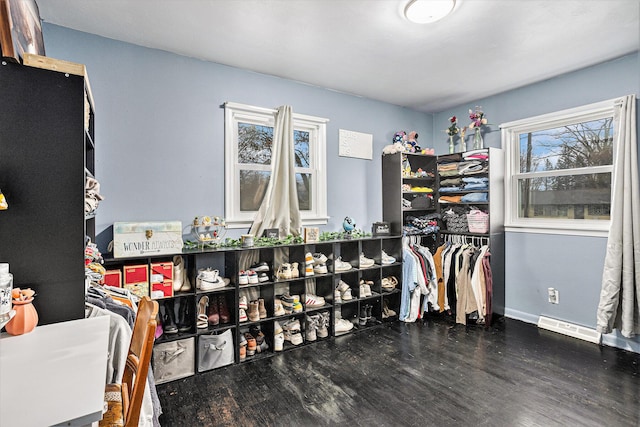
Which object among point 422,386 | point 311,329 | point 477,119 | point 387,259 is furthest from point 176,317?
point 477,119

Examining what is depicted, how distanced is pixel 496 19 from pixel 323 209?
7.17 feet

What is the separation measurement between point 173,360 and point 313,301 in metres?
1.25

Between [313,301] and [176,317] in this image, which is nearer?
[176,317]

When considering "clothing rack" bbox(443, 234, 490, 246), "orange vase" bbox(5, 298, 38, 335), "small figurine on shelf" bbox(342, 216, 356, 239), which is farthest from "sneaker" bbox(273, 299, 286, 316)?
"clothing rack" bbox(443, 234, 490, 246)

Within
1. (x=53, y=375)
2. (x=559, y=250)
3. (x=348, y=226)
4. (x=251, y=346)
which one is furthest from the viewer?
(x=348, y=226)

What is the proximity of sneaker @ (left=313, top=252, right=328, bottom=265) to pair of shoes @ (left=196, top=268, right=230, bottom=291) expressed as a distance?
0.87 meters

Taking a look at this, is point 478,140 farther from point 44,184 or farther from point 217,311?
point 44,184

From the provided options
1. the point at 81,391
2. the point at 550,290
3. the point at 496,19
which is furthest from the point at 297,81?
the point at 550,290

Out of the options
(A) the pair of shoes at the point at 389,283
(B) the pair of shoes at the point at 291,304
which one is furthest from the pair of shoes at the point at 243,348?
(A) the pair of shoes at the point at 389,283

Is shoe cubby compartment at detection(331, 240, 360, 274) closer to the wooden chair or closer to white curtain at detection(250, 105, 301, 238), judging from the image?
white curtain at detection(250, 105, 301, 238)

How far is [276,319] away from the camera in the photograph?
2.88m

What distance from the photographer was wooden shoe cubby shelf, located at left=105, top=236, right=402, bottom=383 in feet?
8.00

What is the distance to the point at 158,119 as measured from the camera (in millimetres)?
2684

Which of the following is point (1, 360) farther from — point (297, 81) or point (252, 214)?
point (297, 81)
